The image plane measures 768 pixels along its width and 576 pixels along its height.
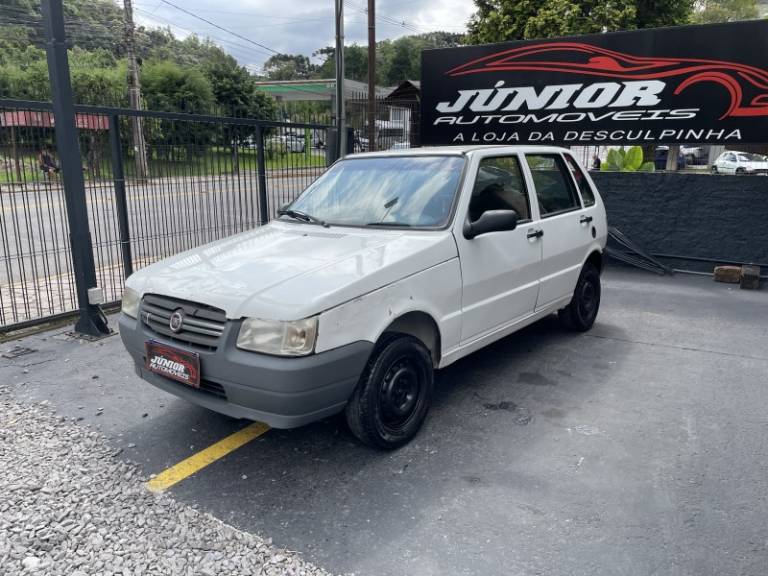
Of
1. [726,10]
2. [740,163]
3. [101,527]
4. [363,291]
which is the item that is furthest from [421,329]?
[726,10]

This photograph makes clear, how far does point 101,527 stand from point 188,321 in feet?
3.60

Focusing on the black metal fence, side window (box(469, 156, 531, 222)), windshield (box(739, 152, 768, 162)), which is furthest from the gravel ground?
windshield (box(739, 152, 768, 162))

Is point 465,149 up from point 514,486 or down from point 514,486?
up

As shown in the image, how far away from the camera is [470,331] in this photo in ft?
13.8

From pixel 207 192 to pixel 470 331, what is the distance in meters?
4.39

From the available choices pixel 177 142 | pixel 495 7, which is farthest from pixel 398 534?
pixel 495 7

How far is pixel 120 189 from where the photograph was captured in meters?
6.28

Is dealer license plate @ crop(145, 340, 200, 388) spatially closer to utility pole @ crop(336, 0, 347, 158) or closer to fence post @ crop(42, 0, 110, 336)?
fence post @ crop(42, 0, 110, 336)

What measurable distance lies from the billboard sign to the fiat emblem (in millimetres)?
7850

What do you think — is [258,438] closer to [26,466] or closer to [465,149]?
[26,466]

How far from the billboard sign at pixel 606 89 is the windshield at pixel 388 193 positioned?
5.75 m

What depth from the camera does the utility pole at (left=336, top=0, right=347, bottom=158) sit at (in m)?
9.01

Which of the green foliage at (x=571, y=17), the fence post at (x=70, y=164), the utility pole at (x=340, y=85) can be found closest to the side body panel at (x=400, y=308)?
the fence post at (x=70, y=164)

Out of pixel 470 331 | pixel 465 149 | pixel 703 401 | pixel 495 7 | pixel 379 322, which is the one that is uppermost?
pixel 495 7
